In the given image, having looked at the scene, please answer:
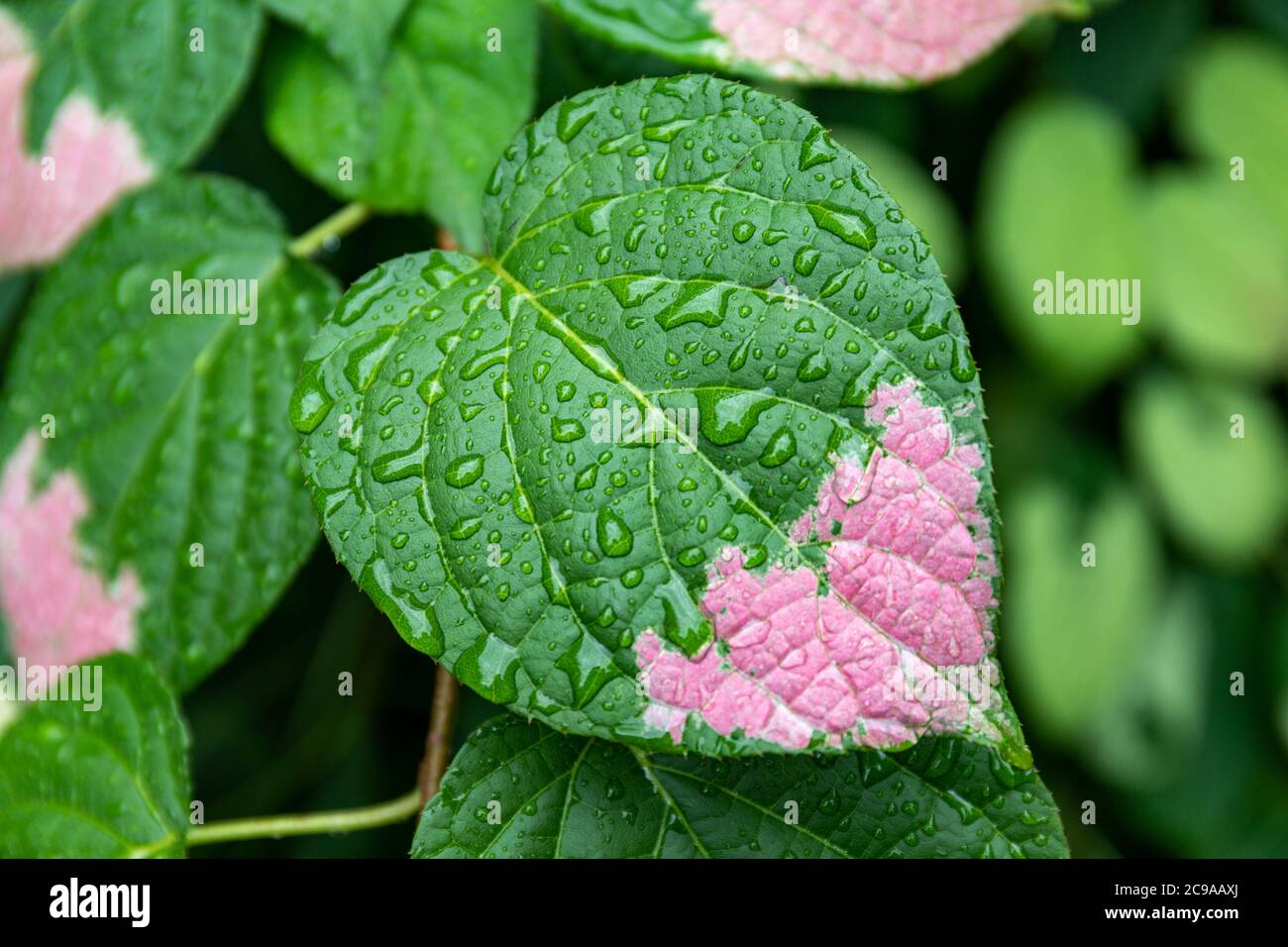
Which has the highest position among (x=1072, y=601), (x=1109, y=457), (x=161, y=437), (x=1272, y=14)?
(x=1272, y=14)

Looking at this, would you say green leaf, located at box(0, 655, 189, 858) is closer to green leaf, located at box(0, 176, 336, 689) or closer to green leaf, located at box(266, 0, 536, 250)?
green leaf, located at box(0, 176, 336, 689)

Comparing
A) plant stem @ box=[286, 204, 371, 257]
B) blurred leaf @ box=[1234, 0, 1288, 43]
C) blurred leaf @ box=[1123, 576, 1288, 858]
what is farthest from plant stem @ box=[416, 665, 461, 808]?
blurred leaf @ box=[1234, 0, 1288, 43]

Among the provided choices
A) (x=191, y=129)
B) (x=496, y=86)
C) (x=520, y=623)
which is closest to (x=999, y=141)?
(x=496, y=86)

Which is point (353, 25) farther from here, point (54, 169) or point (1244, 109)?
point (1244, 109)

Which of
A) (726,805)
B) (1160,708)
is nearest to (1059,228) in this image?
(1160,708)
